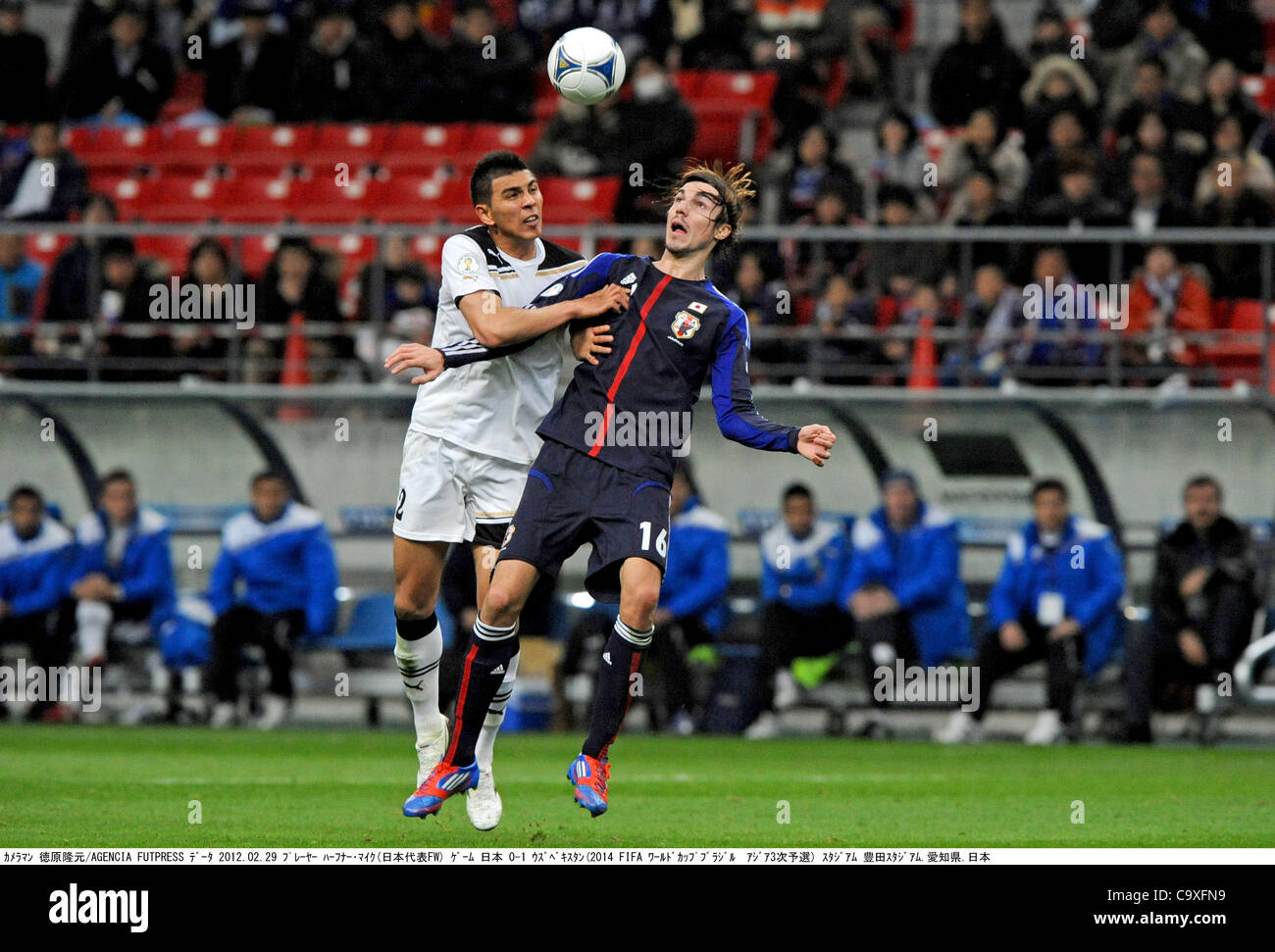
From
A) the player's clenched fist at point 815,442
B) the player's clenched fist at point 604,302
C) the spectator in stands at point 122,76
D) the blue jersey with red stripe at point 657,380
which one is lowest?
the player's clenched fist at point 815,442

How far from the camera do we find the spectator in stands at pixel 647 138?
52.2 ft

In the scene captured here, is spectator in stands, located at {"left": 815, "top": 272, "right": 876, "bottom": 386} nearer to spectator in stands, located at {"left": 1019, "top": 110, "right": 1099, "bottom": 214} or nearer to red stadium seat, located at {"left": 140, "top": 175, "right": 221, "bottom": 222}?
spectator in stands, located at {"left": 1019, "top": 110, "right": 1099, "bottom": 214}

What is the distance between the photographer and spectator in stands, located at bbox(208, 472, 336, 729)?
543 inches

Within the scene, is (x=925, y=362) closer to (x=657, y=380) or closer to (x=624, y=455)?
(x=657, y=380)

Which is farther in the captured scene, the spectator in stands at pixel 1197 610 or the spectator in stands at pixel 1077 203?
the spectator in stands at pixel 1077 203

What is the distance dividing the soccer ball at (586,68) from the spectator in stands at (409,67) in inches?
396

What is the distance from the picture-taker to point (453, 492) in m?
8.01

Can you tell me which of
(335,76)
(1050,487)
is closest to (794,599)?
(1050,487)

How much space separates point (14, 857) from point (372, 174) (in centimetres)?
1232

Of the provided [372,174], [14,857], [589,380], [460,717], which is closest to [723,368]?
[589,380]

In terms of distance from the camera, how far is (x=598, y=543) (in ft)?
23.7

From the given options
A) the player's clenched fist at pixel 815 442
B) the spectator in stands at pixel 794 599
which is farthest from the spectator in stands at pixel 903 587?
the player's clenched fist at pixel 815 442

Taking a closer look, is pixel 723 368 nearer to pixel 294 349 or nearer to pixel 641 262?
pixel 641 262

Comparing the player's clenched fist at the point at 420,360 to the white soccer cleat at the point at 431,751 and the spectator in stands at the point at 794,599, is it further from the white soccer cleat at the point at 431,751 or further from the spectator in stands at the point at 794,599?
the spectator in stands at the point at 794,599
